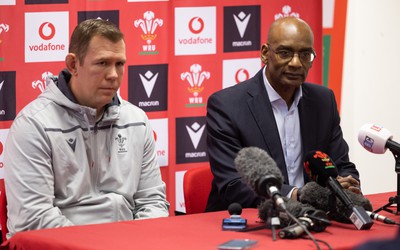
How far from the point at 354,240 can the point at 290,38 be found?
4.85ft

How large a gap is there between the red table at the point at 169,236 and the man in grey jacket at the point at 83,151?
50cm

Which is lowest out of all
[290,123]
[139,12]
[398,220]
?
[398,220]

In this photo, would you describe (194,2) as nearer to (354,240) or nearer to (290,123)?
(290,123)

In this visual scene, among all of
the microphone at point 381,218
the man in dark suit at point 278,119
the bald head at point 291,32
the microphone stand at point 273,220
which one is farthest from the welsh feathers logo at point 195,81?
the microphone stand at point 273,220

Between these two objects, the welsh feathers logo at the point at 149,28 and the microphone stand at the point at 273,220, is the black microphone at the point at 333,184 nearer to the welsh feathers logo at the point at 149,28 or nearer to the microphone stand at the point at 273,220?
the microphone stand at the point at 273,220

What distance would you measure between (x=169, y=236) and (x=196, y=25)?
9.42 feet

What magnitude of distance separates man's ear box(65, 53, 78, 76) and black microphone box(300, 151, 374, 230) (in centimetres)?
122

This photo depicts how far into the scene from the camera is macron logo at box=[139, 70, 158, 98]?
5131mm

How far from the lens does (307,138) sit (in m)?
3.86

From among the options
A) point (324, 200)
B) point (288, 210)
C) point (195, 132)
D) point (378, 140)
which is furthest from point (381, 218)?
point (195, 132)

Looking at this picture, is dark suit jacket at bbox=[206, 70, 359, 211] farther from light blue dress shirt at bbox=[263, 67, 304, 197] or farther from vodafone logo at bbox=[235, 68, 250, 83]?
vodafone logo at bbox=[235, 68, 250, 83]

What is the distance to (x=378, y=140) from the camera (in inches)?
120

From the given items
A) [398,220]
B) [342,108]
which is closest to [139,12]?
[342,108]

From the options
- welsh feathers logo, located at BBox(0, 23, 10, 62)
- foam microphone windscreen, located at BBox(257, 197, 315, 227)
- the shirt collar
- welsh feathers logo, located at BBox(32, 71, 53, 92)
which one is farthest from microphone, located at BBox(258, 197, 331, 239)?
welsh feathers logo, located at BBox(0, 23, 10, 62)
